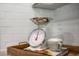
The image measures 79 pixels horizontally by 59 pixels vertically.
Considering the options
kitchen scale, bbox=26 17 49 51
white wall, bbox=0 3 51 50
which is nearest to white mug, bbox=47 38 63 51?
kitchen scale, bbox=26 17 49 51

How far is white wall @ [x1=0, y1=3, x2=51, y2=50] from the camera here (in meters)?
2.26

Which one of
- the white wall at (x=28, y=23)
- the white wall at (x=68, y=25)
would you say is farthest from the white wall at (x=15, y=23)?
the white wall at (x=68, y=25)

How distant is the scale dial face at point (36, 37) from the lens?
224cm

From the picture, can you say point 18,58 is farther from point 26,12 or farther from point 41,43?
point 26,12

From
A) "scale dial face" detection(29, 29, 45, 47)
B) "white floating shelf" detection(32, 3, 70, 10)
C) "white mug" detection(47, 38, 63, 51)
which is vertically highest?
"white floating shelf" detection(32, 3, 70, 10)

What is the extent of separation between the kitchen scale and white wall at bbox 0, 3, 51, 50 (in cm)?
3

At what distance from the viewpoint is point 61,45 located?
2.23 m

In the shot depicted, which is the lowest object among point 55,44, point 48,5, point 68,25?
point 55,44

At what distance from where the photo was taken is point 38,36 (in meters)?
2.25

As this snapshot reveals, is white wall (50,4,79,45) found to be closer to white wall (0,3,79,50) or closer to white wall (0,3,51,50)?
white wall (0,3,79,50)

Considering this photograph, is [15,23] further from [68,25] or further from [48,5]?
[68,25]

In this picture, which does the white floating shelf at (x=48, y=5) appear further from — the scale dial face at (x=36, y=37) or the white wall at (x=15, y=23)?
the scale dial face at (x=36, y=37)

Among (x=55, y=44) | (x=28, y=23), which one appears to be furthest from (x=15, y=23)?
(x=55, y=44)

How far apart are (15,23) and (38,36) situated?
0.21 m
